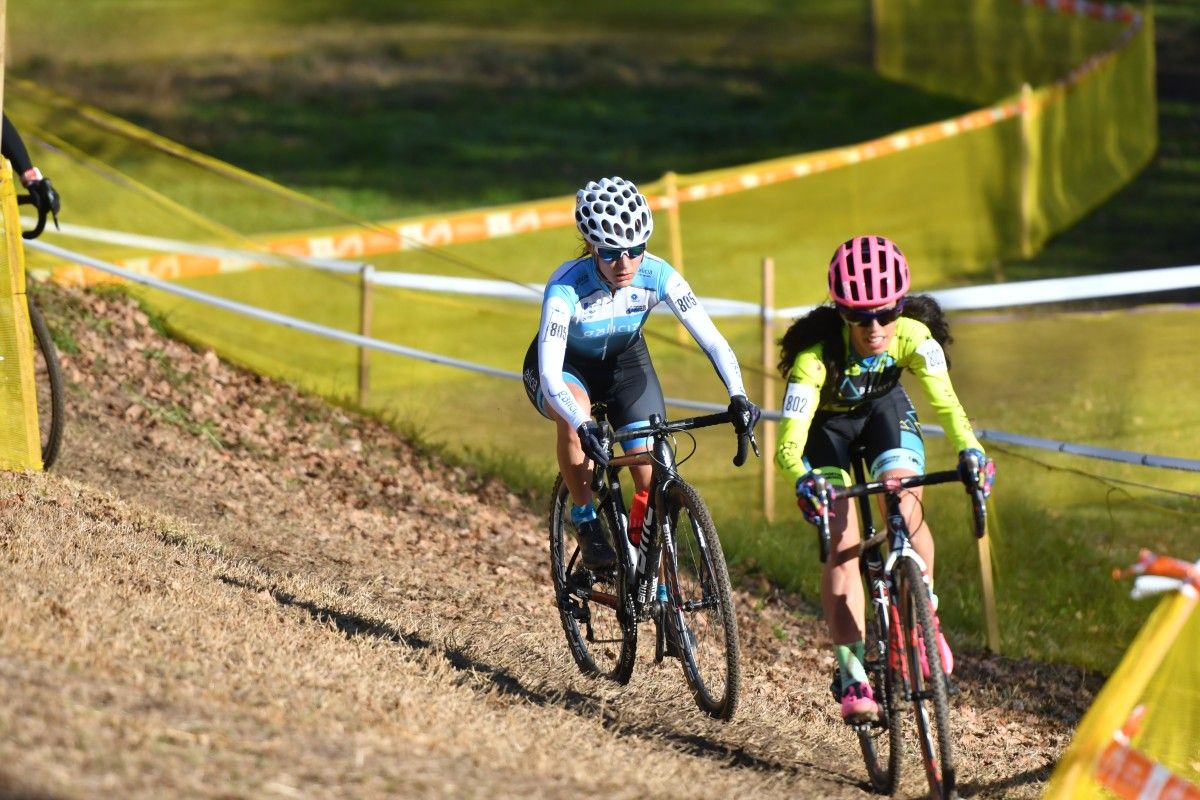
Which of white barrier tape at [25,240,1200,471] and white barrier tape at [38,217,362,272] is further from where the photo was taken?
white barrier tape at [38,217,362,272]

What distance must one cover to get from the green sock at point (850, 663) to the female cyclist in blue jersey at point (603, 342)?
0.91 meters

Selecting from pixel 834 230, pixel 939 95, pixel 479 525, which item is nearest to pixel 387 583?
pixel 479 525

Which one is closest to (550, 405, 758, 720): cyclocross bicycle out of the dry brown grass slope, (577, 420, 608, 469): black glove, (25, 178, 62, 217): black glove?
(577, 420, 608, 469): black glove

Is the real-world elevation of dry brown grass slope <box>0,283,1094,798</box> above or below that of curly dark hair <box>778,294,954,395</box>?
below

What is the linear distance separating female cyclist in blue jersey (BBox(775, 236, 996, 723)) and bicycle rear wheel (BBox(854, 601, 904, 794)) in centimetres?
5

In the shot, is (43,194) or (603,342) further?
(43,194)

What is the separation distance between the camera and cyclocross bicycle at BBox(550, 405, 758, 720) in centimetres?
601

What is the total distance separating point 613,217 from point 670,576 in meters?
1.45

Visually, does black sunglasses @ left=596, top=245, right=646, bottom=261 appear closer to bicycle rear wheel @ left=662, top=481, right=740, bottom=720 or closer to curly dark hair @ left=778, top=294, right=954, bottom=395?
curly dark hair @ left=778, top=294, right=954, bottom=395

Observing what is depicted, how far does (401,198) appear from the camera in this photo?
68.6 ft

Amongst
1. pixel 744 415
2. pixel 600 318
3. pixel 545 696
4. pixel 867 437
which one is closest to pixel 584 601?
pixel 545 696

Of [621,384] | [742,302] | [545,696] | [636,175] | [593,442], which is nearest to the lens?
[593,442]

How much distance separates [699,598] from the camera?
250 inches

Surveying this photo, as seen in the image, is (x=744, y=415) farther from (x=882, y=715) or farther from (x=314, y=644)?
(x=314, y=644)
